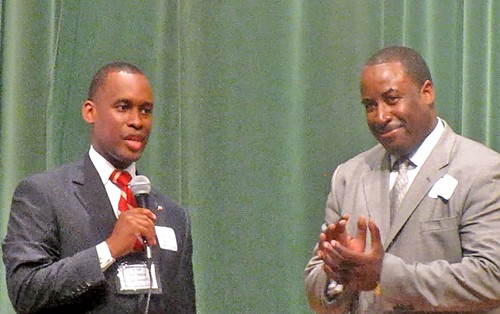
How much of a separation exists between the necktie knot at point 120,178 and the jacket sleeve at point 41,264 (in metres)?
0.23

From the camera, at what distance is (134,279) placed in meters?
2.43

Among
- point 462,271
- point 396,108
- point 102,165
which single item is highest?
point 396,108

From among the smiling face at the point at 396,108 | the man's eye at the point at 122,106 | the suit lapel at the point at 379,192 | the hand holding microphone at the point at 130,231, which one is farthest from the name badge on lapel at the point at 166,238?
the smiling face at the point at 396,108

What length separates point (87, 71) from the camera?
3.44 meters

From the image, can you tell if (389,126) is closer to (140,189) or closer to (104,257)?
(140,189)

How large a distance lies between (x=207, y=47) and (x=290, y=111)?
46cm

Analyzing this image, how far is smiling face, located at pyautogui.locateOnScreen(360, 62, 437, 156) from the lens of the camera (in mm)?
2795

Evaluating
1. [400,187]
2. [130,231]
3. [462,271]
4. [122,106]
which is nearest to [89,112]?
[122,106]

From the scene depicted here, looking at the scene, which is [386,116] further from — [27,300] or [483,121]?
[27,300]

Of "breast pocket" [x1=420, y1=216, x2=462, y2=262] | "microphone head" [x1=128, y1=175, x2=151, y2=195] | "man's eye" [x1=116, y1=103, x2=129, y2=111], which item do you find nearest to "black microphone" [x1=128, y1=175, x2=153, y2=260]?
"microphone head" [x1=128, y1=175, x2=151, y2=195]

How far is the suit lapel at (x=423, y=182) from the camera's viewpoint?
2.66 metres

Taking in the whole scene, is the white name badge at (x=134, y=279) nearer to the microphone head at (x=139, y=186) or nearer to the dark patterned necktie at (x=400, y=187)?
the microphone head at (x=139, y=186)

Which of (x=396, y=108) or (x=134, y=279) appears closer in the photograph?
(x=134, y=279)

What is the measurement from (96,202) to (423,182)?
1054mm
